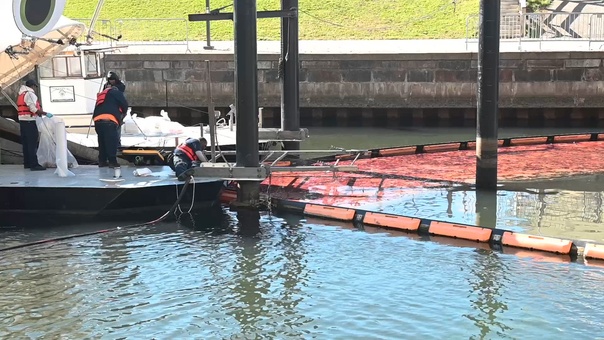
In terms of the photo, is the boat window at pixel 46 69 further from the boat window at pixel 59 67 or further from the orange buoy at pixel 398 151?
the orange buoy at pixel 398 151

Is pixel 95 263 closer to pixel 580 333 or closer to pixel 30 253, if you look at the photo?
pixel 30 253

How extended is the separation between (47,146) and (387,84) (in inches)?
543

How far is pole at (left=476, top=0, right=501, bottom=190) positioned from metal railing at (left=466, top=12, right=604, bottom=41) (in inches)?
559

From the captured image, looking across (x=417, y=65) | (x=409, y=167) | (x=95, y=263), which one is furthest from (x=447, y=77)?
(x=95, y=263)

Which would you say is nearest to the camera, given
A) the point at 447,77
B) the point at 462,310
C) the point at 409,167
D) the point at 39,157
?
the point at 462,310

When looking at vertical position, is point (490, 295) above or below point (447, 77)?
below

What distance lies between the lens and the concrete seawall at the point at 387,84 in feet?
85.8

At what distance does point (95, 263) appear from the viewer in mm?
11656

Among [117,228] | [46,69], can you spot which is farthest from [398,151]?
[46,69]

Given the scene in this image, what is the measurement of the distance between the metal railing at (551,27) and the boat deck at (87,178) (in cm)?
1684

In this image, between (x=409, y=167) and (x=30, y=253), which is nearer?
(x=30, y=253)

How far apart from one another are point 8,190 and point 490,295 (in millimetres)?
8242

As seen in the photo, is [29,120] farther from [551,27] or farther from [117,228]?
[551,27]

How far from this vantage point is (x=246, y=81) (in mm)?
13984
